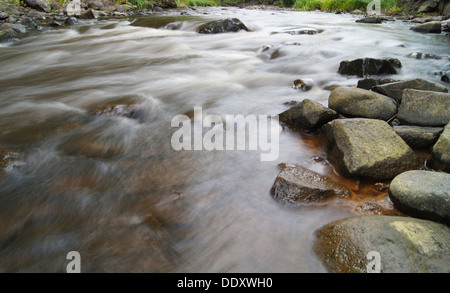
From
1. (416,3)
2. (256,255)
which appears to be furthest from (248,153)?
(416,3)

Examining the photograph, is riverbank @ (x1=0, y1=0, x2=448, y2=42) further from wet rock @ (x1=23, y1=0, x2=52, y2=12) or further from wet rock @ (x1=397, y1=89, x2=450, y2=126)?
wet rock @ (x1=397, y1=89, x2=450, y2=126)

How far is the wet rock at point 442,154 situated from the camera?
2.52 m

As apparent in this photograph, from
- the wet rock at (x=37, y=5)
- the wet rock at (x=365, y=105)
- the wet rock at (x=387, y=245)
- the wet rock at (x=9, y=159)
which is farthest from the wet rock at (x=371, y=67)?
the wet rock at (x=37, y=5)

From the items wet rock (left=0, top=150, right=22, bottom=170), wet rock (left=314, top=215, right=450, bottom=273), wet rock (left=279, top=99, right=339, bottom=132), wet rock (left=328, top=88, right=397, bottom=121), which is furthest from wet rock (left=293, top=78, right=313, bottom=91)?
wet rock (left=0, top=150, right=22, bottom=170)

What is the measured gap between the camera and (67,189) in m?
2.54

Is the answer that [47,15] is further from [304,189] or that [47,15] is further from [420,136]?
[420,136]

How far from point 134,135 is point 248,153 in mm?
1524

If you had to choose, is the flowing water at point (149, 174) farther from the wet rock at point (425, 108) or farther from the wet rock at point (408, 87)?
the wet rock at point (425, 108)

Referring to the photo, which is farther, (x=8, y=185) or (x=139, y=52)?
(x=139, y=52)

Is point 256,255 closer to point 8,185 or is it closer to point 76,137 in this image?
point 8,185

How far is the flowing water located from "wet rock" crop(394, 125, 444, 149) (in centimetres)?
93

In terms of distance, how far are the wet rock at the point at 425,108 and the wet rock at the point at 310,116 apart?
781 millimetres

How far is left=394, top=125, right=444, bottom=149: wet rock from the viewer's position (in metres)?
2.88

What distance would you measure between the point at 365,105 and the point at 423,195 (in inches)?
70.1
